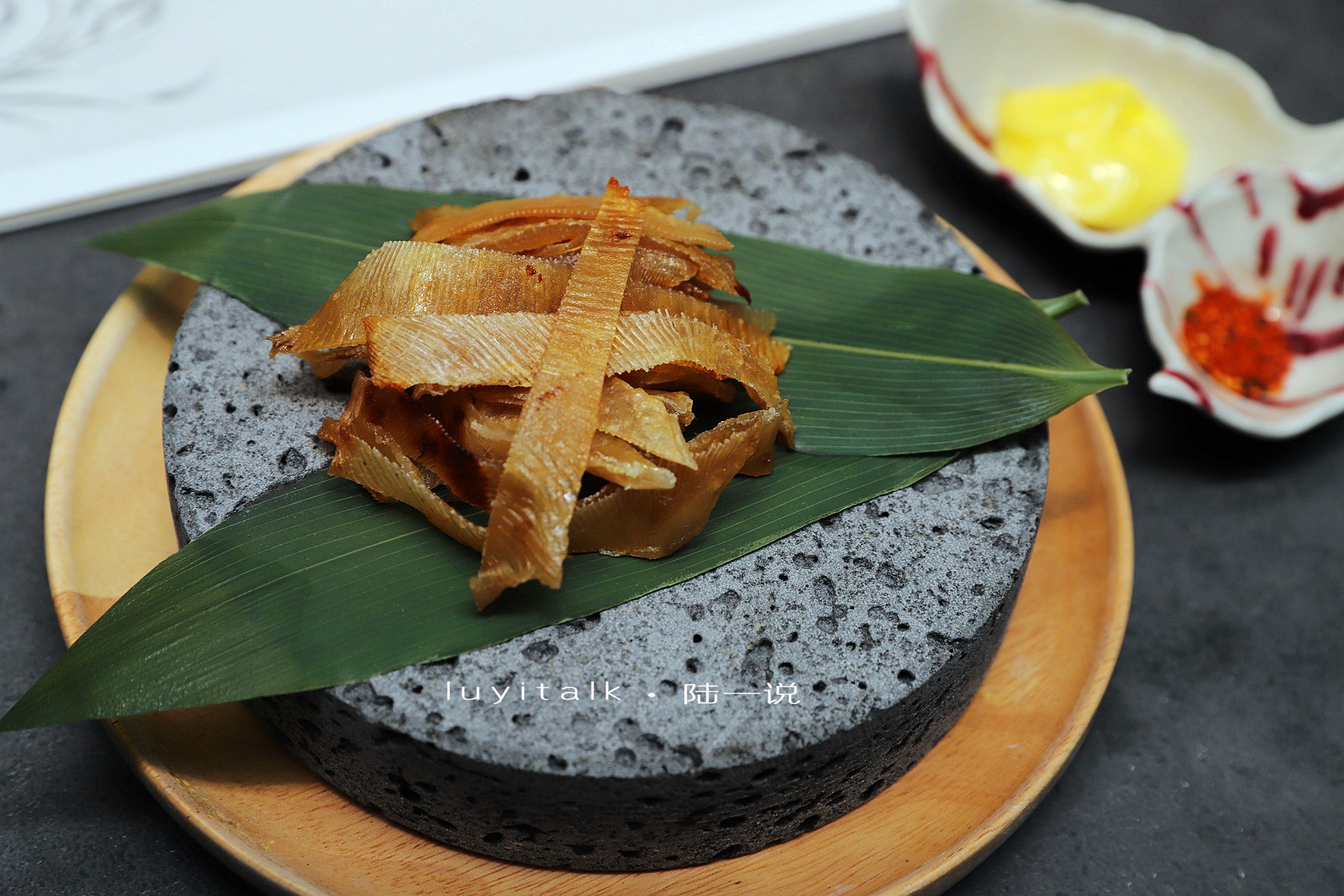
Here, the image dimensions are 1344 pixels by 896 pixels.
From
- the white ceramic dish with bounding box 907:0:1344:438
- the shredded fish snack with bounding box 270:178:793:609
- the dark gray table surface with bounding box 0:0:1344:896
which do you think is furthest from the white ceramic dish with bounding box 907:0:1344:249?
the shredded fish snack with bounding box 270:178:793:609

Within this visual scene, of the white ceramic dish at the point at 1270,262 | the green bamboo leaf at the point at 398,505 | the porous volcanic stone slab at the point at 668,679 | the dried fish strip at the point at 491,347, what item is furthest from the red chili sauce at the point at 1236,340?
the dried fish strip at the point at 491,347

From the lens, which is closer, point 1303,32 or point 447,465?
point 447,465

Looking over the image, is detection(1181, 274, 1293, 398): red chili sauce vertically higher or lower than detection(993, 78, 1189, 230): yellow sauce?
lower

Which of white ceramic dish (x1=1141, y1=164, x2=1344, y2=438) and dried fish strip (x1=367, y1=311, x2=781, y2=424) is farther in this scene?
white ceramic dish (x1=1141, y1=164, x2=1344, y2=438)

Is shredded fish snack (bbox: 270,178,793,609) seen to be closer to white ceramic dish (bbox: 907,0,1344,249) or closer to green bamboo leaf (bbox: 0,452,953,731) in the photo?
green bamboo leaf (bbox: 0,452,953,731)

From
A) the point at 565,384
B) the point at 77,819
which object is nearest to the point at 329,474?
the point at 565,384

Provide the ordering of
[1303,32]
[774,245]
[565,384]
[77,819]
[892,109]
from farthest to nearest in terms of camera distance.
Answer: [1303,32], [892,109], [774,245], [77,819], [565,384]

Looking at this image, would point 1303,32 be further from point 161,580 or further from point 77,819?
point 77,819
